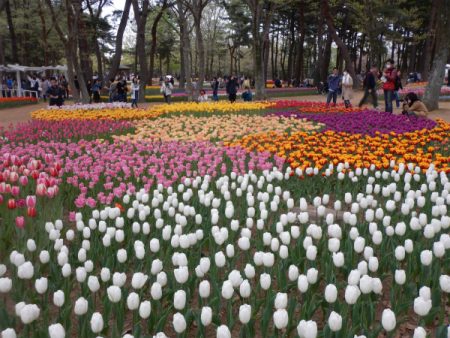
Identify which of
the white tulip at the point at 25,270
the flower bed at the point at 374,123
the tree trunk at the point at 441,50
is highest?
the tree trunk at the point at 441,50

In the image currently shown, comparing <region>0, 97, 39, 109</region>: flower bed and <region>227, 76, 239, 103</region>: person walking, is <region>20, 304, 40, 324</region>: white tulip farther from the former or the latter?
<region>0, 97, 39, 109</region>: flower bed

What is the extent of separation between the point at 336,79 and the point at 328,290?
1705 cm

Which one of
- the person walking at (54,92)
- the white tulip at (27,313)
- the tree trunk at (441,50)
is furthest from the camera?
the person walking at (54,92)

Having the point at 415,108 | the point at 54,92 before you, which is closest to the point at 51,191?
the point at 415,108

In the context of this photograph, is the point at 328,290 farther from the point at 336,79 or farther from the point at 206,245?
the point at 336,79

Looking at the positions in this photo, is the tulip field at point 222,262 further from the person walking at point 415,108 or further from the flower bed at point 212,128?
the person walking at point 415,108

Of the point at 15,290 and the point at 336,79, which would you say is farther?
the point at 336,79

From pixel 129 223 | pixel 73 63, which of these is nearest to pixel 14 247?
pixel 129 223

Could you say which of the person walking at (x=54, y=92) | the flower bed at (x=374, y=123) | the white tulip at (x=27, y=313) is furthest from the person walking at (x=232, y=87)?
the white tulip at (x=27, y=313)

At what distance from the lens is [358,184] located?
631 centimetres

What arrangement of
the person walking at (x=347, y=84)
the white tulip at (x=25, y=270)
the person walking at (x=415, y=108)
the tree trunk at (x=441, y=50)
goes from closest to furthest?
the white tulip at (x=25, y=270) < the person walking at (x=415, y=108) < the tree trunk at (x=441, y=50) < the person walking at (x=347, y=84)

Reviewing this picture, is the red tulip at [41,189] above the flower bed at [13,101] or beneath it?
above

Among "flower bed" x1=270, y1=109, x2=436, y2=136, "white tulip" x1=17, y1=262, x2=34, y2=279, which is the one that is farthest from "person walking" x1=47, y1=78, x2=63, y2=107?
"white tulip" x1=17, y1=262, x2=34, y2=279

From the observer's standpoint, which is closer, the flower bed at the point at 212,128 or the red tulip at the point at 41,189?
the red tulip at the point at 41,189
